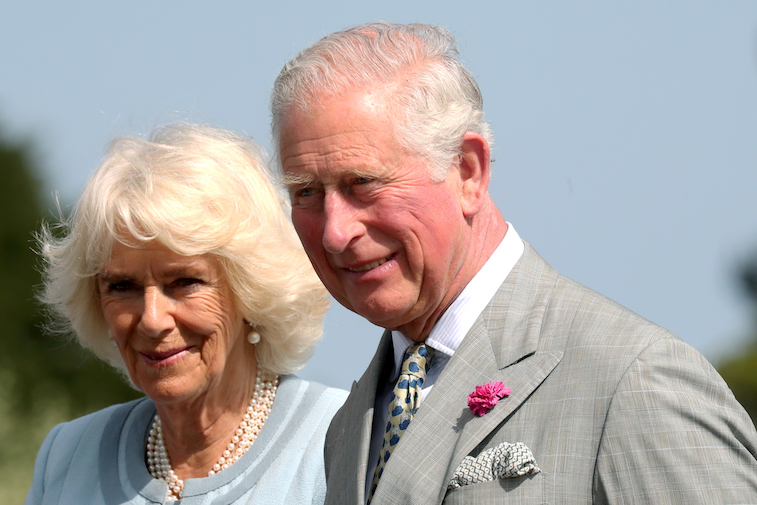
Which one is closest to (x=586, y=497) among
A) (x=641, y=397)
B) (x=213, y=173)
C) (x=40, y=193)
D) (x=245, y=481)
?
(x=641, y=397)

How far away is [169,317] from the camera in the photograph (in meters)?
3.79

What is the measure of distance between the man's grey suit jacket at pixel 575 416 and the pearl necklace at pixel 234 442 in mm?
1518

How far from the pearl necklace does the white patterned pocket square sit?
2073mm

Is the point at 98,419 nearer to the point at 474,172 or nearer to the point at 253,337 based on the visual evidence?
the point at 253,337

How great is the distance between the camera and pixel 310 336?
4.27 meters

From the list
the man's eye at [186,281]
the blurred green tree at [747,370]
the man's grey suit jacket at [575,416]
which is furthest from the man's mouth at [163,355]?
the blurred green tree at [747,370]

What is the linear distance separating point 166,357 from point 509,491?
7.29ft

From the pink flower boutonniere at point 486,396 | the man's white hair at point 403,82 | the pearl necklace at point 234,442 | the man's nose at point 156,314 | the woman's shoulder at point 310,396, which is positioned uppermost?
the man's white hair at point 403,82

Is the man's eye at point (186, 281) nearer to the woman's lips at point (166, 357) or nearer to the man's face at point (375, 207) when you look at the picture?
the woman's lips at point (166, 357)

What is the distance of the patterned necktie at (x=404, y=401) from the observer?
2.47 m

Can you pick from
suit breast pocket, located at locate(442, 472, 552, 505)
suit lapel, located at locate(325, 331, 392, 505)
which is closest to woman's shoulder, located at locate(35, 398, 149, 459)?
suit lapel, located at locate(325, 331, 392, 505)

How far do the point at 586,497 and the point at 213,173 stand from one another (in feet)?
8.24

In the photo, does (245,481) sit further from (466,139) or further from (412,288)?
(466,139)

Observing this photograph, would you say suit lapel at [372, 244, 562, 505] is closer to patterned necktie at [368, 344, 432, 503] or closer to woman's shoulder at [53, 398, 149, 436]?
patterned necktie at [368, 344, 432, 503]
